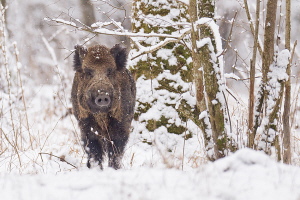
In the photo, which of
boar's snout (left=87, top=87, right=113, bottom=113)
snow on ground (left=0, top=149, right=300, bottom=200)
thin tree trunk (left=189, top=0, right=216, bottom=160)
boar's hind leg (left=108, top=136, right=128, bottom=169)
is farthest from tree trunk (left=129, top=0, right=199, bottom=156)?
snow on ground (left=0, top=149, right=300, bottom=200)

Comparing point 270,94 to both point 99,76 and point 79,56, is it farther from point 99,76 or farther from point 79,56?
point 79,56

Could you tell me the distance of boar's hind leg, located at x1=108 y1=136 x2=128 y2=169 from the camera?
5.23 meters

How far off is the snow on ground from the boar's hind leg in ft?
7.95

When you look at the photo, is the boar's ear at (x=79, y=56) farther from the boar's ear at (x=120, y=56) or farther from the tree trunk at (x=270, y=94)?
the tree trunk at (x=270, y=94)

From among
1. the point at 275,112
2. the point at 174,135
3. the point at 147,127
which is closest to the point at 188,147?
the point at 174,135

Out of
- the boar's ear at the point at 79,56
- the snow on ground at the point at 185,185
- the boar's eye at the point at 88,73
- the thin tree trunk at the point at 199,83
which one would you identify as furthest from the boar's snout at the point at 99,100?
the snow on ground at the point at 185,185

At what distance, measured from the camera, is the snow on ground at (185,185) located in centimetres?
217

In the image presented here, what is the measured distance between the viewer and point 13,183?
2600 millimetres

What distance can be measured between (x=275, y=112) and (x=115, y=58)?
234cm

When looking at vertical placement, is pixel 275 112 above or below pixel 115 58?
below

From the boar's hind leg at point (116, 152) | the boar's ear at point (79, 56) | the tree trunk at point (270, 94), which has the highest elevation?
the boar's ear at point (79, 56)

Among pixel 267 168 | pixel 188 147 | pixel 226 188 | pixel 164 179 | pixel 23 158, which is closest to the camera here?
pixel 226 188

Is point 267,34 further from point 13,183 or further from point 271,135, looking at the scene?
point 13,183

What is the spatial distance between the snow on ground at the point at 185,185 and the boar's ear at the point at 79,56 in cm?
275
